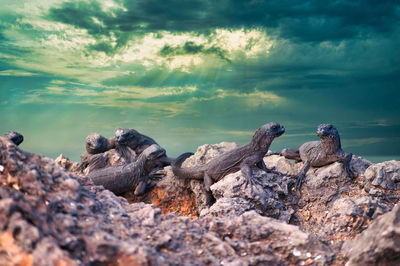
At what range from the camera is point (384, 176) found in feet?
19.2

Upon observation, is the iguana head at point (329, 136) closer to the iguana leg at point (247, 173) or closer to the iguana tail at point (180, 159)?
the iguana leg at point (247, 173)

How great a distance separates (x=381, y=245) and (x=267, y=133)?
471cm

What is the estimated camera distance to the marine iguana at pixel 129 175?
7004mm

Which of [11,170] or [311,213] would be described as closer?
[11,170]

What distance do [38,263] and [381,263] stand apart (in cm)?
210

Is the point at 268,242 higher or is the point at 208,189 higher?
the point at 268,242

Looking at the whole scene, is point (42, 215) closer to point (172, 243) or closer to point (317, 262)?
point (172, 243)

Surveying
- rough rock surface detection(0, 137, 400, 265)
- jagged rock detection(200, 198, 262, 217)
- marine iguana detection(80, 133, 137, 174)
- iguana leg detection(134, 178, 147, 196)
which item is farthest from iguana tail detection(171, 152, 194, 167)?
rough rock surface detection(0, 137, 400, 265)

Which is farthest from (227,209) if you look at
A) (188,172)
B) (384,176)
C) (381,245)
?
(384,176)

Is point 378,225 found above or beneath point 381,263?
above

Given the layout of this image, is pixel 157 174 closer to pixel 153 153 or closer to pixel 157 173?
pixel 157 173

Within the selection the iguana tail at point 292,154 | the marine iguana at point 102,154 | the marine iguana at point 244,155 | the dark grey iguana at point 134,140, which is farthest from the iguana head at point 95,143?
the iguana tail at point 292,154

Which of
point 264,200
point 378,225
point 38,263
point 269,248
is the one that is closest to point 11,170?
point 38,263

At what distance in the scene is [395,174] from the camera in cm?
592
